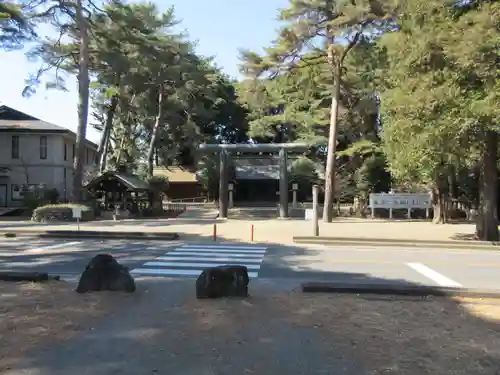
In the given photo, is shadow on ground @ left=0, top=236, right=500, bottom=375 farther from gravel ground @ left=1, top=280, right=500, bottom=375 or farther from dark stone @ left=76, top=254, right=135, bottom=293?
dark stone @ left=76, top=254, right=135, bottom=293

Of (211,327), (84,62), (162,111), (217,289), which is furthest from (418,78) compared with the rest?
(162,111)

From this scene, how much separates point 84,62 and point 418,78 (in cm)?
2252

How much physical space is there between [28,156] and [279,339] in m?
39.6

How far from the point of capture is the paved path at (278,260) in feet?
37.3

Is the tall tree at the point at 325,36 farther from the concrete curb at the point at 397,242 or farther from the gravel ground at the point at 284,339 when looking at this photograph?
the gravel ground at the point at 284,339

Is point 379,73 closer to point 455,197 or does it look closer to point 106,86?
point 455,197

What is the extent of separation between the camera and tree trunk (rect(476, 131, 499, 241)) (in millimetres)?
19359

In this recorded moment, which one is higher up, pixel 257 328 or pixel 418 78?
pixel 418 78

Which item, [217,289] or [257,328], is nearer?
[257,328]

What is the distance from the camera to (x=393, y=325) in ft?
20.9

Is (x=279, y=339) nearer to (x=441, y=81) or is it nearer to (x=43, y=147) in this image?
(x=441, y=81)

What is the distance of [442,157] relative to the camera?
19.2 meters

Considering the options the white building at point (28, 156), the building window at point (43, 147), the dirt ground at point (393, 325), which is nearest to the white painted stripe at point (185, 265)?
the dirt ground at point (393, 325)

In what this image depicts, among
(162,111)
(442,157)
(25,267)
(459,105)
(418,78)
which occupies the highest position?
(162,111)
